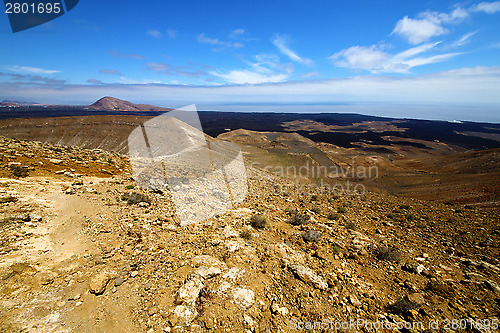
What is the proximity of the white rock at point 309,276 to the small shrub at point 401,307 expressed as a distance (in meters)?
1.40

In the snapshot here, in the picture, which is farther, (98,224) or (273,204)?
(273,204)

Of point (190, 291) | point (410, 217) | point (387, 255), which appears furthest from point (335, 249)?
point (410, 217)

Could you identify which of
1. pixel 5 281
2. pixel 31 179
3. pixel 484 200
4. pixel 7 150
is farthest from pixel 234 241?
pixel 484 200

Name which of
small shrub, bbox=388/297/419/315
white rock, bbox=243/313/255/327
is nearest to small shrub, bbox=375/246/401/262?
small shrub, bbox=388/297/419/315

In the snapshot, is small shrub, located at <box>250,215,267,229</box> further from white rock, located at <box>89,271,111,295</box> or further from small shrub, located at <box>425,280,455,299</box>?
small shrub, located at <box>425,280,455,299</box>

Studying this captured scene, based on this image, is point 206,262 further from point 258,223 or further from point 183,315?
point 258,223

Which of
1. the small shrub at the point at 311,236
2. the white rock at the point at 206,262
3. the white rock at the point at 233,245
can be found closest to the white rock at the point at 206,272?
the white rock at the point at 206,262

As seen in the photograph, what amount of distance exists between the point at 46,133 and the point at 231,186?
35.2 metres

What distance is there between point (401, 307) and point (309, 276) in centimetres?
190

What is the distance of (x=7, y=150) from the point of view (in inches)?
339

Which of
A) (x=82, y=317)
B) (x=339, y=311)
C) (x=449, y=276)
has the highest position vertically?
(x=82, y=317)

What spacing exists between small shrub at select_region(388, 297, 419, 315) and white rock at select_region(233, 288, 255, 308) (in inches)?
121

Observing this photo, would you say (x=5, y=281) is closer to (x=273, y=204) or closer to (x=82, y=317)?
(x=82, y=317)

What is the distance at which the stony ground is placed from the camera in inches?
129
